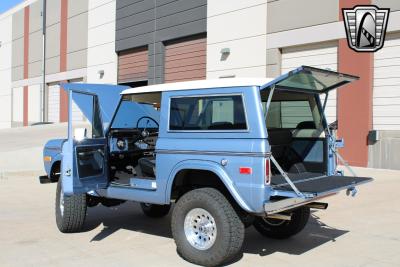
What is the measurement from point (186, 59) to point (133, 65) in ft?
14.6

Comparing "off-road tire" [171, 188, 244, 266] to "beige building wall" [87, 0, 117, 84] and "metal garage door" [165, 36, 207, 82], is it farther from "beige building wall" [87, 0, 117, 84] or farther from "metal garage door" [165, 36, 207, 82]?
"beige building wall" [87, 0, 117, 84]

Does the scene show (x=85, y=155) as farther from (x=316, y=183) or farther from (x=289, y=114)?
(x=316, y=183)

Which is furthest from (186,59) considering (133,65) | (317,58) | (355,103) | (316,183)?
(316,183)

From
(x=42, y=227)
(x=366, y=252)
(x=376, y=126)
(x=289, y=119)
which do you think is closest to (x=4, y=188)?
(x=42, y=227)

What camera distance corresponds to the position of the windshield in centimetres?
741

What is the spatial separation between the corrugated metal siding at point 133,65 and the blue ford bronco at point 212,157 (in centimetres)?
1625

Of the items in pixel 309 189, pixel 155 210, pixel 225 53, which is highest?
pixel 225 53

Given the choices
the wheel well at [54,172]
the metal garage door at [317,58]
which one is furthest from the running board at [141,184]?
the metal garage door at [317,58]

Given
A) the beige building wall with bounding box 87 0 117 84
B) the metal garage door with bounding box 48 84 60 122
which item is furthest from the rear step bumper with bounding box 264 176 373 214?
the metal garage door with bounding box 48 84 60 122

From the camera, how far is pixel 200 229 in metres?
5.53

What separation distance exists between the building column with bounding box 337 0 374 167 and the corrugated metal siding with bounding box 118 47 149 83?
1083 cm

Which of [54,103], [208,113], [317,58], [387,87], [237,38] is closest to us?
[208,113]

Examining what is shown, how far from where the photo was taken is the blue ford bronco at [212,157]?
523cm

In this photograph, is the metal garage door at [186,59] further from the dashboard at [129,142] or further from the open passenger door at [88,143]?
the open passenger door at [88,143]
